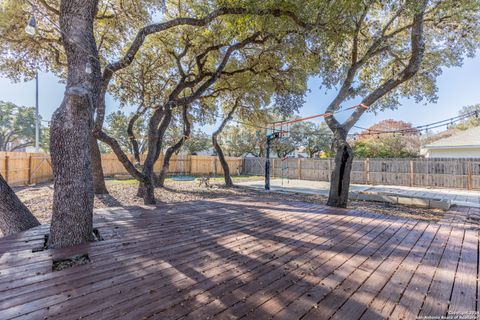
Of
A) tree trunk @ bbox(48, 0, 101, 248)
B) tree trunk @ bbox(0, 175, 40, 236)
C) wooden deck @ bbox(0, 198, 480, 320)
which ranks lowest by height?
wooden deck @ bbox(0, 198, 480, 320)

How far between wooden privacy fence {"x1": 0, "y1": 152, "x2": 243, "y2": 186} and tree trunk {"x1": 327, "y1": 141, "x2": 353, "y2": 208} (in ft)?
37.8

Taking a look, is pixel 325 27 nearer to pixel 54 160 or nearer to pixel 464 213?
pixel 464 213

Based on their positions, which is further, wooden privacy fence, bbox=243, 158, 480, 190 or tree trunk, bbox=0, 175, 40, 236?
wooden privacy fence, bbox=243, 158, 480, 190

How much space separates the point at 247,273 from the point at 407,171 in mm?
11611

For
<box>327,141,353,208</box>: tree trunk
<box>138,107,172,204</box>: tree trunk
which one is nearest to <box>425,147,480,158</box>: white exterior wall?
<box>327,141,353,208</box>: tree trunk

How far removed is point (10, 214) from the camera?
315 cm

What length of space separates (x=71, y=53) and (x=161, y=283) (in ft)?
9.50

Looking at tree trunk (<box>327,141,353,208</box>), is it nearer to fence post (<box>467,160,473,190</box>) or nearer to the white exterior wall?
fence post (<box>467,160,473,190</box>)

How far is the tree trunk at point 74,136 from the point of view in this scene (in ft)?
8.70

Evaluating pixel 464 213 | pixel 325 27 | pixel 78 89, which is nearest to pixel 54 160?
pixel 78 89

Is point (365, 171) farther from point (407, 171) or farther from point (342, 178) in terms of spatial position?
point (342, 178)

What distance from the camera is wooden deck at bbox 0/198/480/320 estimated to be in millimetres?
1564

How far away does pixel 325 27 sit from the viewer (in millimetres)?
5086

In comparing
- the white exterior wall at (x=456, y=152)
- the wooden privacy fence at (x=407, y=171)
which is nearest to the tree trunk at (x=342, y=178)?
the wooden privacy fence at (x=407, y=171)
